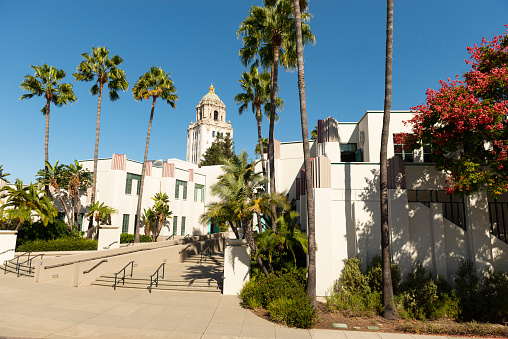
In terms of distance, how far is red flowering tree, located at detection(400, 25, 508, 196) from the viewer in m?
10.8

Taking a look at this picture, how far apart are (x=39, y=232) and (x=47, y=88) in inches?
530

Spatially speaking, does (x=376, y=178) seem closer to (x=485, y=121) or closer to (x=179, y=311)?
(x=485, y=121)

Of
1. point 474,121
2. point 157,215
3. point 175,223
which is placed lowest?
point 175,223

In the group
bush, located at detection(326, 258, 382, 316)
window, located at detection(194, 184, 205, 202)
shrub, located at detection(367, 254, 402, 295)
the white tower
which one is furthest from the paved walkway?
the white tower

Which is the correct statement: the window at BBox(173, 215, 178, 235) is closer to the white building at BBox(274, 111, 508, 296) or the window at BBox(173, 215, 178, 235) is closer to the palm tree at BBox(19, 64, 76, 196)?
the palm tree at BBox(19, 64, 76, 196)

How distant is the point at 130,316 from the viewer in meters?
10.8

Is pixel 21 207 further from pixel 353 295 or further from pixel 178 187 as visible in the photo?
pixel 353 295

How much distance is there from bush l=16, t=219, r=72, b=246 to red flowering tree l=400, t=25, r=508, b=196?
88.1 feet

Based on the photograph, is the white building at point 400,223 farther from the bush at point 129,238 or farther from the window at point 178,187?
the window at point 178,187

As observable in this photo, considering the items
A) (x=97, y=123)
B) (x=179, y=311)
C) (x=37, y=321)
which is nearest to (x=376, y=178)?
(x=179, y=311)

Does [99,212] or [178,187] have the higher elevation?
[178,187]

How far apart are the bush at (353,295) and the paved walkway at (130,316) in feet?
6.14

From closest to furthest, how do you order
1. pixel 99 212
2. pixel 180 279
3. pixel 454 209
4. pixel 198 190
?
pixel 454 209
pixel 180 279
pixel 99 212
pixel 198 190

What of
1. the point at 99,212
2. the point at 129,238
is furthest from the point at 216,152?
the point at 99,212
